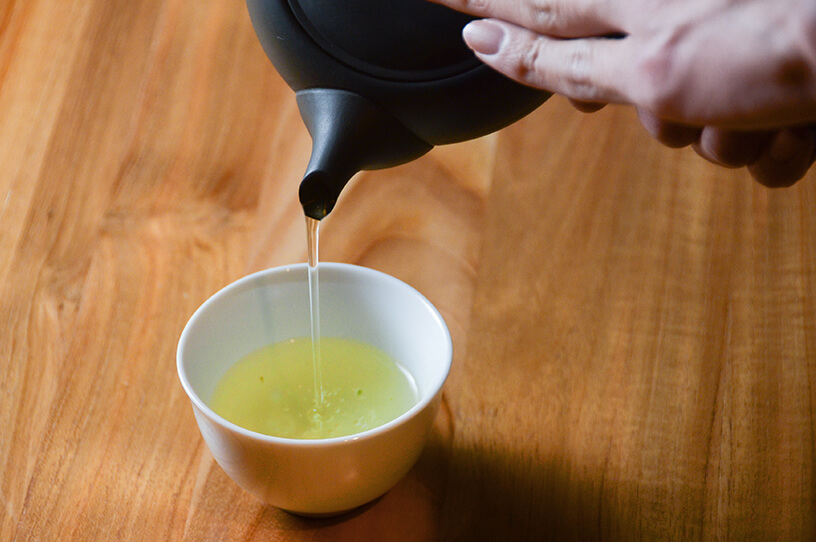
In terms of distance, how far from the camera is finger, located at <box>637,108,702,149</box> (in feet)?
1.97

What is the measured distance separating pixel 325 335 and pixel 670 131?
33cm

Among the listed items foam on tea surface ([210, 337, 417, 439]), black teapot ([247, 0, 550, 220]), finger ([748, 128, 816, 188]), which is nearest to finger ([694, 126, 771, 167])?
finger ([748, 128, 816, 188])

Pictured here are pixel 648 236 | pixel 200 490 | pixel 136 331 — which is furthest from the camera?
pixel 648 236

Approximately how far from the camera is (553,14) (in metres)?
0.45

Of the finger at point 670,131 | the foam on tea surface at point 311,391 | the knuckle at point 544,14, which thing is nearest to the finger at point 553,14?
the knuckle at point 544,14

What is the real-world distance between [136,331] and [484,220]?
14.4 inches

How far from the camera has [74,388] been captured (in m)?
0.69

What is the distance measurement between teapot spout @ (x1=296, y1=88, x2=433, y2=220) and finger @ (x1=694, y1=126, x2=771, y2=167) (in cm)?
25

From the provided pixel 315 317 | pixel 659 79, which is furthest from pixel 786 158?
pixel 315 317

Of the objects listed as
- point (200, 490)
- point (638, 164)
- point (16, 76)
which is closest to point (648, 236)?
point (638, 164)

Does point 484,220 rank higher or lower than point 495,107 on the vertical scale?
lower

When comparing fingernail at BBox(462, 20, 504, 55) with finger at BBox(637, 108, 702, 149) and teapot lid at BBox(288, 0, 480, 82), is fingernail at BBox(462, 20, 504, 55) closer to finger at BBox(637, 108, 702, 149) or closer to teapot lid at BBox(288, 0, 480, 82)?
teapot lid at BBox(288, 0, 480, 82)

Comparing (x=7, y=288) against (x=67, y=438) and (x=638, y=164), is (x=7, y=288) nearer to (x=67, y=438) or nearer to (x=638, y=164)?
(x=67, y=438)

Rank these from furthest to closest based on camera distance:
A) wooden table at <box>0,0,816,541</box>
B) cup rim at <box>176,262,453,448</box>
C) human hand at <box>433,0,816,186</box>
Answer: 1. wooden table at <box>0,0,816,541</box>
2. cup rim at <box>176,262,453,448</box>
3. human hand at <box>433,0,816,186</box>
